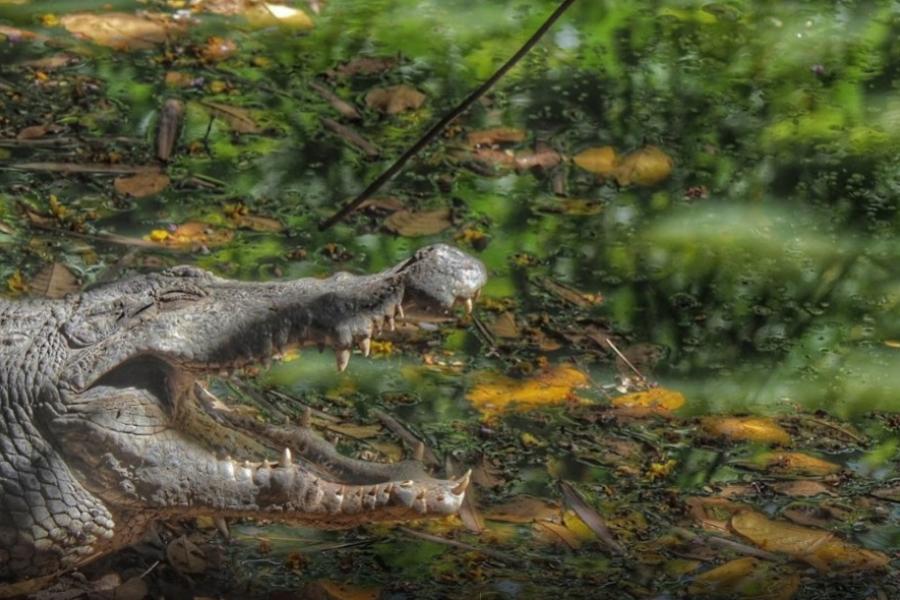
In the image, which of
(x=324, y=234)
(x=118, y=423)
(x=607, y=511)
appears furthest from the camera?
(x=324, y=234)

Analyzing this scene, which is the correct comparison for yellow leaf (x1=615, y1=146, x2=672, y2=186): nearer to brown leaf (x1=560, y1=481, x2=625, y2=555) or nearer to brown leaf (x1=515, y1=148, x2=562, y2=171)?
brown leaf (x1=515, y1=148, x2=562, y2=171)

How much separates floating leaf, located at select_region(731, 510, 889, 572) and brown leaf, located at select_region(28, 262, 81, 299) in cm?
212

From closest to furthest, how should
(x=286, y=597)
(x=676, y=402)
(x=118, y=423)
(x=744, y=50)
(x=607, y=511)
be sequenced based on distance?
(x=118, y=423) < (x=286, y=597) < (x=607, y=511) < (x=676, y=402) < (x=744, y=50)

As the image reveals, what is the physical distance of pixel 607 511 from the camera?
13.7 feet

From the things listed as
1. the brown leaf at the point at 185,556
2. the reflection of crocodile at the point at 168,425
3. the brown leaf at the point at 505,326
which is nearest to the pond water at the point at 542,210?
the brown leaf at the point at 505,326

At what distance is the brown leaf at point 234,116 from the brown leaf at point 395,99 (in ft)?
1.54

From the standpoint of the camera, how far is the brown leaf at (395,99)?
19.9ft

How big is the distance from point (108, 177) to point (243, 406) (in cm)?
145

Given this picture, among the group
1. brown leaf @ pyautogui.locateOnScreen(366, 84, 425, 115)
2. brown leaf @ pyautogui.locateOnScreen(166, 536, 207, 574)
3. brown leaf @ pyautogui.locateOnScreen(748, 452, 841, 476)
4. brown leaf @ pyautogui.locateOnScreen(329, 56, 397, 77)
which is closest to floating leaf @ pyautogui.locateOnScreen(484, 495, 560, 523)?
brown leaf @ pyautogui.locateOnScreen(748, 452, 841, 476)

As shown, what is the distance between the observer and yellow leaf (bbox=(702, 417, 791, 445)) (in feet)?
14.7

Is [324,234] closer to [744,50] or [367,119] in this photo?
[367,119]

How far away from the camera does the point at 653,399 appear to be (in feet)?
15.1

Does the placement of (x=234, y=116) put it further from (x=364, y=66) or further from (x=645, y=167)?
(x=645, y=167)

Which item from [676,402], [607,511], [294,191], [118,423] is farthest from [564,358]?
[118,423]
